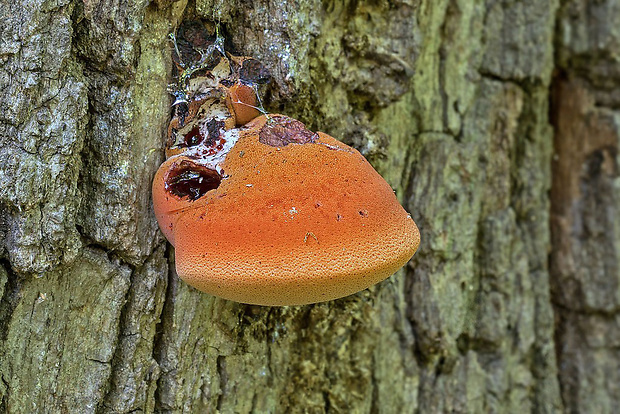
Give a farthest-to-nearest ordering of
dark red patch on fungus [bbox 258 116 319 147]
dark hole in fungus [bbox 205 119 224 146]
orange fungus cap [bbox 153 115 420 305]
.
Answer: dark hole in fungus [bbox 205 119 224 146], dark red patch on fungus [bbox 258 116 319 147], orange fungus cap [bbox 153 115 420 305]

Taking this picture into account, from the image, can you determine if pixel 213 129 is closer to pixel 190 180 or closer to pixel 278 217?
pixel 190 180

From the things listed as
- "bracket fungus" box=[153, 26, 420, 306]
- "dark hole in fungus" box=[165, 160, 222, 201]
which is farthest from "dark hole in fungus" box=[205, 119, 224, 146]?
"dark hole in fungus" box=[165, 160, 222, 201]

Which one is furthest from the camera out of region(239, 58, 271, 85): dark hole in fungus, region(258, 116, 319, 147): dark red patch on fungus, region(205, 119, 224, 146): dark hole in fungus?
region(239, 58, 271, 85): dark hole in fungus

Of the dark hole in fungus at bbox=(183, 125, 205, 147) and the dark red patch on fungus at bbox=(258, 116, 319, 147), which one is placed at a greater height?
the dark red patch on fungus at bbox=(258, 116, 319, 147)

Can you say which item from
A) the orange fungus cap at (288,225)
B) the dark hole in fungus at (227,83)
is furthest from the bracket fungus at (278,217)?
the dark hole in fungus at (227,83)

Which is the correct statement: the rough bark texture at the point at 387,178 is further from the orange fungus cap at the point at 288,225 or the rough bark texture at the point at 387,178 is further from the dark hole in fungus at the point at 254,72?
the orange fungus cap at the point at 288,225

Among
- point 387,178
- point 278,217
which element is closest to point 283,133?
point 278,217

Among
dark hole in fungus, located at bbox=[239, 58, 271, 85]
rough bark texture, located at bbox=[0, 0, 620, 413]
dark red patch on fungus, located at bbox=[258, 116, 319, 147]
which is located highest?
dark hole in fungus, located at bbox=[239, 58, 271, 85]

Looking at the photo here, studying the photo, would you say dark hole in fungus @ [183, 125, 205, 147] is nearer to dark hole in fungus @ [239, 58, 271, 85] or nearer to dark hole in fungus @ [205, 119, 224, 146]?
dark hole in fungus @ [205, 119, 224, 146]
